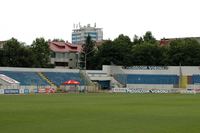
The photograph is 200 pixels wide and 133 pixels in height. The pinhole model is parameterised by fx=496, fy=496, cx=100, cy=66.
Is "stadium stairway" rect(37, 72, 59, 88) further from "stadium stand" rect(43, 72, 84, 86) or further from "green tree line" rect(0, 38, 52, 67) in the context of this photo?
"green tree line" rect(0, 38, 52, 67)

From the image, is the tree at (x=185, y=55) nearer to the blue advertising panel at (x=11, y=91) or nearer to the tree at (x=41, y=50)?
the tree at (x=41, y=50)

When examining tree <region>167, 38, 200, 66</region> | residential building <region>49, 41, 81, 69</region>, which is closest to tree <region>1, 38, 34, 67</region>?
residential building <region>49, 41, 81, 69</region>

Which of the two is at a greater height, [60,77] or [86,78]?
[60,77]

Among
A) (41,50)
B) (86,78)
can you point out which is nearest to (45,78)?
(86,78)

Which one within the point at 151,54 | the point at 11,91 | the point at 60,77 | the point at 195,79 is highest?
the point at 151,54

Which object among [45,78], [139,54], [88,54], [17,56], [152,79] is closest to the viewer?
[45,78]

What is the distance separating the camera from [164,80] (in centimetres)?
11750

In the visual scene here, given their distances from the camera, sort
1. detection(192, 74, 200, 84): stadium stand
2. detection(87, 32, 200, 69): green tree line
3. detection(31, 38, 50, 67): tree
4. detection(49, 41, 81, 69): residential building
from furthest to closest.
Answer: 1. detection(49, 41, 81, 69): residential building
2. detection(87, 32, 200, 69): green tree line
3. detection(31, 38, 50, 67): tree
4. detection(192, 74, 200, 84): stadium stand

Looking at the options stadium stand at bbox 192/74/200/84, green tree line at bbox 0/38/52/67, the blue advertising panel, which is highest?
green tree line at bbox 0/38/52/67

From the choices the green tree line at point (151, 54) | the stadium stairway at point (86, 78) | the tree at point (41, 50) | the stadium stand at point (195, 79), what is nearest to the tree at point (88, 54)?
the green tree line at point (151, 54)

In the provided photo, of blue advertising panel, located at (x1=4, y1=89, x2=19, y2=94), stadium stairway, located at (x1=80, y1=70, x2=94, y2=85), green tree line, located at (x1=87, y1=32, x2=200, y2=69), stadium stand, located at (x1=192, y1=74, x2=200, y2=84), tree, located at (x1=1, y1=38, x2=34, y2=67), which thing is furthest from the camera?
green tree line, located at (x1=87, y1=32, x2=200, y2=69)

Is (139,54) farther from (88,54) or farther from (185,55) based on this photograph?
(88,54)

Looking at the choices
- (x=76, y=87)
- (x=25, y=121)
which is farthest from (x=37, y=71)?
(x=25, y=121)

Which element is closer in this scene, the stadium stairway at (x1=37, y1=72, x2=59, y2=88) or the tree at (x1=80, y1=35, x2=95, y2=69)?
the stadium stairway at (x1=37, y1=72, x2=59, y2=88)
